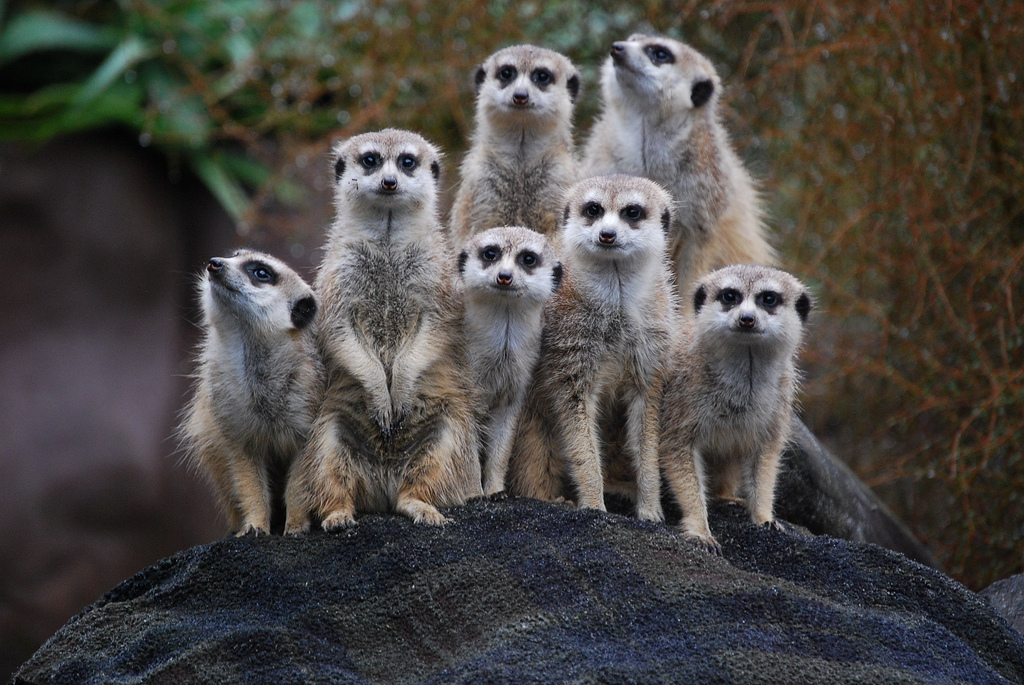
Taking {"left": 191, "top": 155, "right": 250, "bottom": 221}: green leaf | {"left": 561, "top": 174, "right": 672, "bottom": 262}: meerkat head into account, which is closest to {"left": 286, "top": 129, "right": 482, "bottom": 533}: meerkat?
{"left": 561, "top": 174, "right": 672, "bottom": 262}: meerkat head

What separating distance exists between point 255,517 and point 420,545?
0.60 metres

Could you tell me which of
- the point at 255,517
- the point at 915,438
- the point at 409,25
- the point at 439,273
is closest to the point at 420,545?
the point at 255,517

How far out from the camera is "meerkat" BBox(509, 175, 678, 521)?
3.35 m

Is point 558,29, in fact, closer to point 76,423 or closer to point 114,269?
point 114,269

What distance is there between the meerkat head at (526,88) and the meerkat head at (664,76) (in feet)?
0.93

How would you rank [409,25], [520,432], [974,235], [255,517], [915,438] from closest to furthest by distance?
[255,517] < [520,432] < [974,235] < [915,438] < [409,25]

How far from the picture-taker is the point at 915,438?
205 inches

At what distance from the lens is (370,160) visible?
11.1ft

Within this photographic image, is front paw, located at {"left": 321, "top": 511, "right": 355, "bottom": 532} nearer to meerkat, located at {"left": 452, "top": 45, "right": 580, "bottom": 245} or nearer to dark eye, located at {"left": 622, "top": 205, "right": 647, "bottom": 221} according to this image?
meerkat, located at {"left": 452, "top": 45, "right": 580, "bottom": 245}

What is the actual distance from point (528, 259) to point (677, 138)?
1264mm

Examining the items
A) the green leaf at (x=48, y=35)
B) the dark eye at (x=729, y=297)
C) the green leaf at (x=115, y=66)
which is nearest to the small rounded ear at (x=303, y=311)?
the dark eye at (x=729, y=297)

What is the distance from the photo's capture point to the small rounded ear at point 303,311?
3.24 meters

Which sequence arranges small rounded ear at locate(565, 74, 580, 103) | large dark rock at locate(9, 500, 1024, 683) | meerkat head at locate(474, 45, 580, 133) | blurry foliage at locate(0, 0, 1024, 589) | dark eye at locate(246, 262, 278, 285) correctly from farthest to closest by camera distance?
blurry foliage at locate(0, 0, 1024, 589)
small rounded ear at locate(565, 74, 580, 103)
meerkat head at locate(474, 45, 580, 133)
dark eye at locate(246, 262, 278, 285)
large dark rock at locate(9, 500, 1024, 683)

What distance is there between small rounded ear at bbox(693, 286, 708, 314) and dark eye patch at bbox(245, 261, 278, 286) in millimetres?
1438
